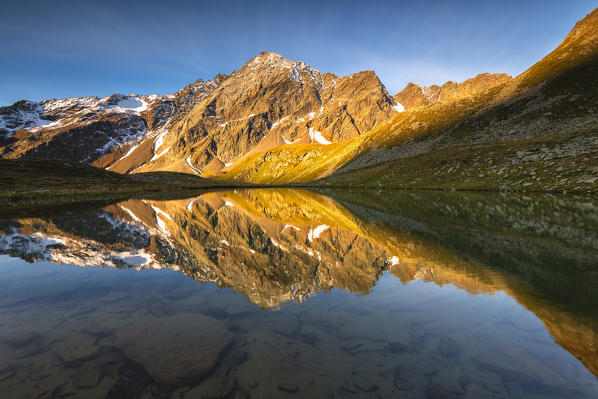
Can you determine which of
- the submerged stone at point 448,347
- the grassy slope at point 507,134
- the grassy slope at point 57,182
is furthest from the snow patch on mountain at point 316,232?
the grassy slope at point 57,182

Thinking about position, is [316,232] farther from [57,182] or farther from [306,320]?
[57,182]

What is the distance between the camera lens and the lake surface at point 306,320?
5.62 metres

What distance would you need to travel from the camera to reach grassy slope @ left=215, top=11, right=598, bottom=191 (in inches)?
2320

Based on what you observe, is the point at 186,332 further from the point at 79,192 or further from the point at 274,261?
the point at 79,192

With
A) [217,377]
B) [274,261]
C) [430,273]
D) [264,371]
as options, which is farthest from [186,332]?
[430,273]

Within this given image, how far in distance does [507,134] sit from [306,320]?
108666 millimetres

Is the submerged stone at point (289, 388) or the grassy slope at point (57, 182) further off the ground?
the grassy slope at point (57, 182)

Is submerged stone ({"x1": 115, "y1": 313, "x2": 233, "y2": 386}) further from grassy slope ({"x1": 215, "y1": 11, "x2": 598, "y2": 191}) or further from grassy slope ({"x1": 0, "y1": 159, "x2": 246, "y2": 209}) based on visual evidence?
→ grassy slope ({"x1": 0, "y1": 159, "x2": 246, "y2": 209})

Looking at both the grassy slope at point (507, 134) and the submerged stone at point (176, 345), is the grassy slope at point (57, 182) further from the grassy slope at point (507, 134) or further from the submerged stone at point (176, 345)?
the grassy slope at point (507, 134)

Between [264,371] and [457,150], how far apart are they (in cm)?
10167

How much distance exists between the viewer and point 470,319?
8188mm

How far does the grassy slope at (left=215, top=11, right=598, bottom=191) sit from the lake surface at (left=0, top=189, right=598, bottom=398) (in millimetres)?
49311

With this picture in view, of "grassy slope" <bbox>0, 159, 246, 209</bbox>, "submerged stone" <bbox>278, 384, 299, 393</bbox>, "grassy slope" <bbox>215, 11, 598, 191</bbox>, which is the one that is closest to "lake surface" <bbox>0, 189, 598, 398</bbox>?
"submerged stone" <bbox>278, 384, 299, 393</bbox>

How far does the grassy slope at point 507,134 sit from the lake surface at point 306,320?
49.3 metres
